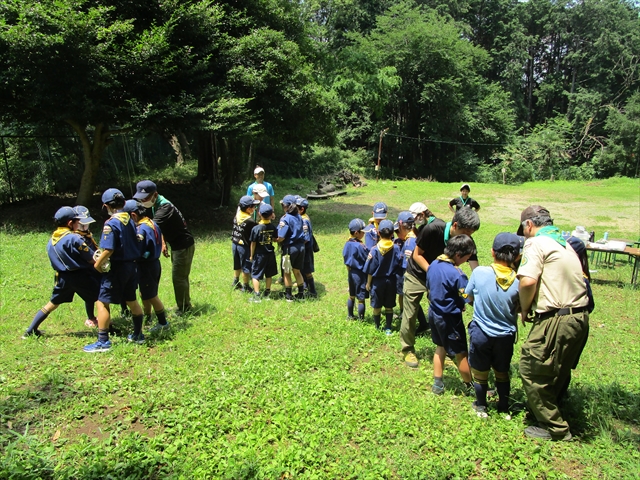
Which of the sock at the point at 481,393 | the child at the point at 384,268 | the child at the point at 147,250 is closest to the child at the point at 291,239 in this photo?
the child at the point at 384,268

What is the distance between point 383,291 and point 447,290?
4.63 feet

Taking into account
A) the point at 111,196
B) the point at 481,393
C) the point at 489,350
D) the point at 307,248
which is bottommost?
the point at 481,393

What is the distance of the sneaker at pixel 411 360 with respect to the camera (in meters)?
5.05

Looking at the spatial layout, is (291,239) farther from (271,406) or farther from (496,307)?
(496,307)

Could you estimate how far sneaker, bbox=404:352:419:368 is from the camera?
16.6ft

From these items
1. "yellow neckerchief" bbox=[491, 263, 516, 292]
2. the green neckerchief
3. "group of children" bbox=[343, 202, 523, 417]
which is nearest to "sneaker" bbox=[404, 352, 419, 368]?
"group of children" bbox=[343, 202, 523, 417]

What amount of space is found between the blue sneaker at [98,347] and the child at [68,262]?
0.62 meters

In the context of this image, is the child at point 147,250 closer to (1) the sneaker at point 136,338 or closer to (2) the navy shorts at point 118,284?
(2) the navy shorts at point 118,284

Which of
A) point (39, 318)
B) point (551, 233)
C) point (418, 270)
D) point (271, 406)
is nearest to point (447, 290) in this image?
point (418, 270)

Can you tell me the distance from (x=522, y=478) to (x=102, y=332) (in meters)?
4.38

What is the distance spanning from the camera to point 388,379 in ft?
15.4

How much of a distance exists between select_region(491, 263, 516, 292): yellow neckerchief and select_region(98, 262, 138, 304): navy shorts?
3.87 meters

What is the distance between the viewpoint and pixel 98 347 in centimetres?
497

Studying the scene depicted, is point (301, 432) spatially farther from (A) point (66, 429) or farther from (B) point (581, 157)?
(B) point (581, 157)
